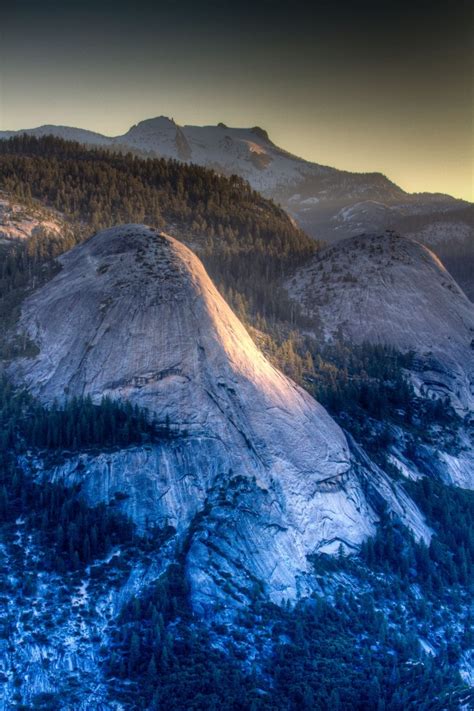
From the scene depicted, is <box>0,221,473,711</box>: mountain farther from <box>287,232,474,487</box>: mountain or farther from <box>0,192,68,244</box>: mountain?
<box>287,232,474,487</box>: mountain

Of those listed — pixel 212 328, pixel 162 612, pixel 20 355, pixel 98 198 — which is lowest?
pixel 162 612

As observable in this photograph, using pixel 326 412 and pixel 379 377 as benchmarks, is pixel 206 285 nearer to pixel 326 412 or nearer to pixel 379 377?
pixel 326 412

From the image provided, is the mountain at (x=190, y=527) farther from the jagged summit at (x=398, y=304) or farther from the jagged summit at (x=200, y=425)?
the jagged summit at (x=398, y=304)

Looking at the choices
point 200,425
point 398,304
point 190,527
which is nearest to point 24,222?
point 200,425

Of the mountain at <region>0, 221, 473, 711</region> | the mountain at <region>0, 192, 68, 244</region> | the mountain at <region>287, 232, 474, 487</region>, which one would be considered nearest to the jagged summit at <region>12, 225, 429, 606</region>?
the mountain at <region>0, 221, 473, 711</region>

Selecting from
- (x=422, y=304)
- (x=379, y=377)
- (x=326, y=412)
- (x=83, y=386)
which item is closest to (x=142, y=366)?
(x=83, y=386)

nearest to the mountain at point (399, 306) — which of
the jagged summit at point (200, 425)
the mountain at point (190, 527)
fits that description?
the mountain at point (190, 527)
